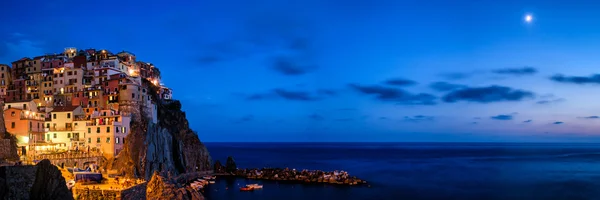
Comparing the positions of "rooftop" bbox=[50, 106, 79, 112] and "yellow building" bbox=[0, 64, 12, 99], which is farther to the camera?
"yellow building" bbox=[0, 64, 12, 99]

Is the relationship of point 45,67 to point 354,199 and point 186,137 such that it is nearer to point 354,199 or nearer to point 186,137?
point 186,137

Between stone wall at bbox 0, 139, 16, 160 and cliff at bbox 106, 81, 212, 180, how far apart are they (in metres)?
16.6

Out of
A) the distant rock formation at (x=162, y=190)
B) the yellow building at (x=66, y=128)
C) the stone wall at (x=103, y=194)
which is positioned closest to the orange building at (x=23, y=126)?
the yellow building at (x=66, y=128)

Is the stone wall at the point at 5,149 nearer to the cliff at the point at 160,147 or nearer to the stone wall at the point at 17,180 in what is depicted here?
the cliff at the point at 160,147

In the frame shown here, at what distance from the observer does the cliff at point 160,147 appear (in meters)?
69.3

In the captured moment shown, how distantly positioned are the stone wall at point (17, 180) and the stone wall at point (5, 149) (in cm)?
1882

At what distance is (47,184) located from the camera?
3325 cm

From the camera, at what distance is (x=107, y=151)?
69.9 meters

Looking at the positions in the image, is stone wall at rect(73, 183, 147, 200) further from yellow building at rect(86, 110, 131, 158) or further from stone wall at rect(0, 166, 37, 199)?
yellow building at rect(86, 110, 131, 158)

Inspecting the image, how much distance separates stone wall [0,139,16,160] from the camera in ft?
163

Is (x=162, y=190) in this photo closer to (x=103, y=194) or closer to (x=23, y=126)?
(x=103, y=194)

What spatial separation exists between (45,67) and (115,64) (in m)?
13.1

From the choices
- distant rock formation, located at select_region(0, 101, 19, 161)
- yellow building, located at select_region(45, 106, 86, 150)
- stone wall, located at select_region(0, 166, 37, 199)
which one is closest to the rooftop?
yellow building, located at select_region(45, 106, 86, 150)

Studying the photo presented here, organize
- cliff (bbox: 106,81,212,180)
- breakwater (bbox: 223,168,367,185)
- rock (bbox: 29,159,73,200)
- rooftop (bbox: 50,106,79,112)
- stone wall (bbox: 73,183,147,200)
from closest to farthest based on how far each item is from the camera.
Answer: rock (bbox: 29,159,73,200) → stone wall (bbox: 73,183,147,200) → cliff (bbox: 106,81,212,180) → rooftop (bbox: 50,106,79,112) → breakwater (bbox: 223,168,367,185)
